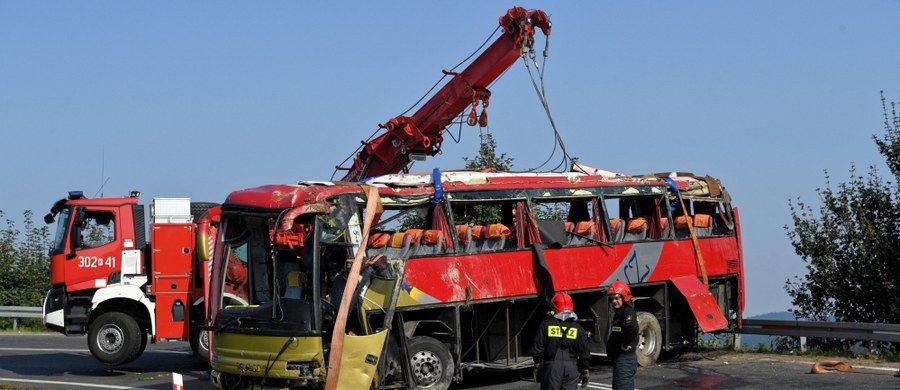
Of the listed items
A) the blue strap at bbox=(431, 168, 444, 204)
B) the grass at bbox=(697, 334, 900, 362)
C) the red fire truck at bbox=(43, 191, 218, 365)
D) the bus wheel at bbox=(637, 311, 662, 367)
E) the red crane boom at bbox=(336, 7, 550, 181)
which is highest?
the red crane boom at bbox=(336, 7, 550, 181)

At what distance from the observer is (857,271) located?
21891 millimetres

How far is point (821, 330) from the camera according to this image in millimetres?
19406

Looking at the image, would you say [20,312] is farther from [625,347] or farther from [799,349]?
[625,347]

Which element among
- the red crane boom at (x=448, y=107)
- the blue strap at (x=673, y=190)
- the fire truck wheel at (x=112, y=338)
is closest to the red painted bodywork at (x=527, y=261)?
the blue strap at (x=673, y=190)

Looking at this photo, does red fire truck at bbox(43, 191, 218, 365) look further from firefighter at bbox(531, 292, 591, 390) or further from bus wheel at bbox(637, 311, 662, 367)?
firefighter at bbox(531, 292, 591, 390)

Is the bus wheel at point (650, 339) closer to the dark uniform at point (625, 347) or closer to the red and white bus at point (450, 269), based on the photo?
the red and white bus at point (450, 269)

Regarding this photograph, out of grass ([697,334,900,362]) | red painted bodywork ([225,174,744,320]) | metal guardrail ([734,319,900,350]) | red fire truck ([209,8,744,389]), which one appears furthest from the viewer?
grass ([697,334,900,362])

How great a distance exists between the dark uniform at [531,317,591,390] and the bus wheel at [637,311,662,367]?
651 cm

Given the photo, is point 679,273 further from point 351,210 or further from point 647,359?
point 351,210

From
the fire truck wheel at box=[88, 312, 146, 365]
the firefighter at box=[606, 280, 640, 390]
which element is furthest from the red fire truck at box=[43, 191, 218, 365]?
the firefighter at box=[606, 280, 640, 390]

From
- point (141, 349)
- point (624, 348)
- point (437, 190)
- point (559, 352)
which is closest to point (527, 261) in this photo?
point (437, 190)

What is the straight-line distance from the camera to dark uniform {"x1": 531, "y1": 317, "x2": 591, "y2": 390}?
12.0 m

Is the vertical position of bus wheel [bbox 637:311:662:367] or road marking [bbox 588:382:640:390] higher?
bus wheel [bbox 637:311:662:367]

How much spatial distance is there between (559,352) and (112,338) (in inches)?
388
